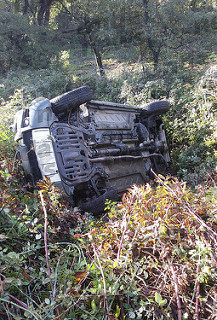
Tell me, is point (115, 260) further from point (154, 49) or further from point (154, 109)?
point (154, 49)

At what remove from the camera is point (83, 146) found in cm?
360

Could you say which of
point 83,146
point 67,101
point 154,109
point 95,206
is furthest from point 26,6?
point 95,206

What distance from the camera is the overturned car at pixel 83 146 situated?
3.25 m

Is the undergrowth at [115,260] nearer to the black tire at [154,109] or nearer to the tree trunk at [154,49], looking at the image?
the black tire at [154,109]

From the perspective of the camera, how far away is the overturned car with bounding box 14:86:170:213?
3.25 m

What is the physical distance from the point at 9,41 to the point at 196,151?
1054 centimetres

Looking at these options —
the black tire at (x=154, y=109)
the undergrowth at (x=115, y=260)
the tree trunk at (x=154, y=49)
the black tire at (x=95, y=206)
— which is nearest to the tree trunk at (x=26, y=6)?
the tree trunk at (x=154, y=49)

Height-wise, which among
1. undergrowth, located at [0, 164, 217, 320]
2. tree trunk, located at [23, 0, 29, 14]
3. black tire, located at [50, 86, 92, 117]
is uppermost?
tree trunk, located at [23, 0, 29, 14]

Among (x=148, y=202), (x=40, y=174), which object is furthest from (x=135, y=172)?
(x=148, y=202)

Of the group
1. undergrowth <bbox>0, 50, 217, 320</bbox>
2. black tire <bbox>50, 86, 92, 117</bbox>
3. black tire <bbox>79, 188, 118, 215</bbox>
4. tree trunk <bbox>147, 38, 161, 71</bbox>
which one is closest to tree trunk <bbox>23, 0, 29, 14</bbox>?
tree trunk <bbox>147, 38, 161, 71</bbox>

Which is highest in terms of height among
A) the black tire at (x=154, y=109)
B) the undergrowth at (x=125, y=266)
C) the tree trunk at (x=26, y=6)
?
the tree trunk at (x=26, y=6)

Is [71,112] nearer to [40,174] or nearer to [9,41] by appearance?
[40,174]

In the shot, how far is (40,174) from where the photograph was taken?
10.4ft

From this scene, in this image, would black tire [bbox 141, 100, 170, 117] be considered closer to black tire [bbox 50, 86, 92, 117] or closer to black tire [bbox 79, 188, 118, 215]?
black tire [bbox 50, 86, 92, 117]
